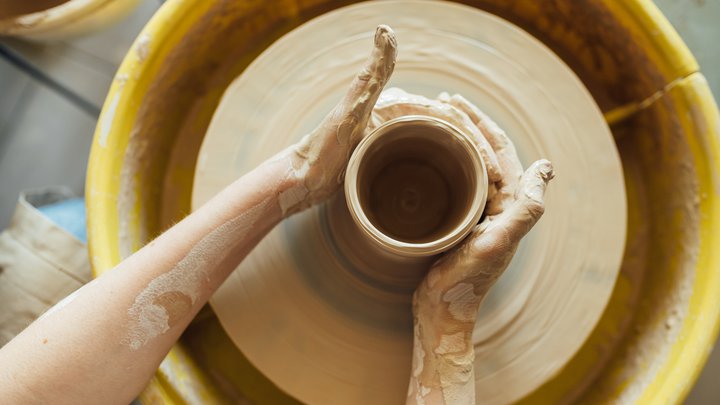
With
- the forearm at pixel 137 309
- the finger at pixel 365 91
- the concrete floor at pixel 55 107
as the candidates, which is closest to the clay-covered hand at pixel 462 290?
the finger at pixel 365 91

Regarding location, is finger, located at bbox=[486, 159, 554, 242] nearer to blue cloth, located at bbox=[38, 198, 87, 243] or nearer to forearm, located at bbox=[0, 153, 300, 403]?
forearm, located at bbox=[0, 153, 300, 403]

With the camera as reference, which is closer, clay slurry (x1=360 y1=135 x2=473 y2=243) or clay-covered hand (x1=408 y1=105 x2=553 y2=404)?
clay-covered hand (x1=408 y1=105 x2=553 y2=404)

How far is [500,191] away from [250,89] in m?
0.72

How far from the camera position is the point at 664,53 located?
4.52 feet

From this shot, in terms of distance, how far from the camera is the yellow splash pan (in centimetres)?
134

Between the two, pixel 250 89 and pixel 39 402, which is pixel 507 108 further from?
pixel 39 402

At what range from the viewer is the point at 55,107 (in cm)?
212

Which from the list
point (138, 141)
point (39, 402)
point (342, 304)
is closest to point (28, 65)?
point (138, 141)

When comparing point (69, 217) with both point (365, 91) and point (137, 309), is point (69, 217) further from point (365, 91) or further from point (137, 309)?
point (365, 91)

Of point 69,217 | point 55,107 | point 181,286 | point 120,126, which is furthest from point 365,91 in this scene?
point 55,107

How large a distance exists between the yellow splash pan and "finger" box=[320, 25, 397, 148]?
2.02 ft

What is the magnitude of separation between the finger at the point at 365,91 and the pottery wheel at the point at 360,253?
280mm

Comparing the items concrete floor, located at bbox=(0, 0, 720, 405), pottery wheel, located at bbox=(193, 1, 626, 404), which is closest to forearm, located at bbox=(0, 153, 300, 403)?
pottery wheel, located at bbox=(193, 1, 626, 404)

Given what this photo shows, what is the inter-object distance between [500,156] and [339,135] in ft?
1.25
